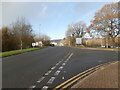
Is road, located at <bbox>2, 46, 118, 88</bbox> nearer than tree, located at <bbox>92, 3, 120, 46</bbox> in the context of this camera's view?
Yes

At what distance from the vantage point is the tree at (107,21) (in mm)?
24542

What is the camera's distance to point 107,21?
26.1m

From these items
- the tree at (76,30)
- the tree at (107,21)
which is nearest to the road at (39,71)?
the tree at (107,21)

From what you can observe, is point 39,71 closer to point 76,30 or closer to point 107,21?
point 107,21

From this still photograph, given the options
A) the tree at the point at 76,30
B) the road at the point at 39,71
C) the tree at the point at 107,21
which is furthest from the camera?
the tree at the point at 76,30

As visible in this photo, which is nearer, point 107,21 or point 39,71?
point 39,71

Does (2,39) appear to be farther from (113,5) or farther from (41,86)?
(113,5)

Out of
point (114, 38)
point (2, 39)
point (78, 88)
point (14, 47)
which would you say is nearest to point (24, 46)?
point (14, 47)

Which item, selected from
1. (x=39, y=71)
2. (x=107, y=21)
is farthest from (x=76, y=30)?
(x=39, y=71)

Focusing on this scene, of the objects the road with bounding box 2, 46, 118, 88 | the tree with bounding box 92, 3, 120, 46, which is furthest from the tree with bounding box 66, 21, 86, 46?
the road with bounding box 2, 46, 118, 88

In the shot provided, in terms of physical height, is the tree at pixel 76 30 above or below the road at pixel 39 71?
above

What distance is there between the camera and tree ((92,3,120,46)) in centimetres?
2454

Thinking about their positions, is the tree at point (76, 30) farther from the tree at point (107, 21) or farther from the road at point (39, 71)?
the road at point (39, 71)

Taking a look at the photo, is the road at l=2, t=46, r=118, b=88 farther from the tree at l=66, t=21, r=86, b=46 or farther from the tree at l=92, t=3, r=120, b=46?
the tree at l=66, t=21, r=86, b=46
